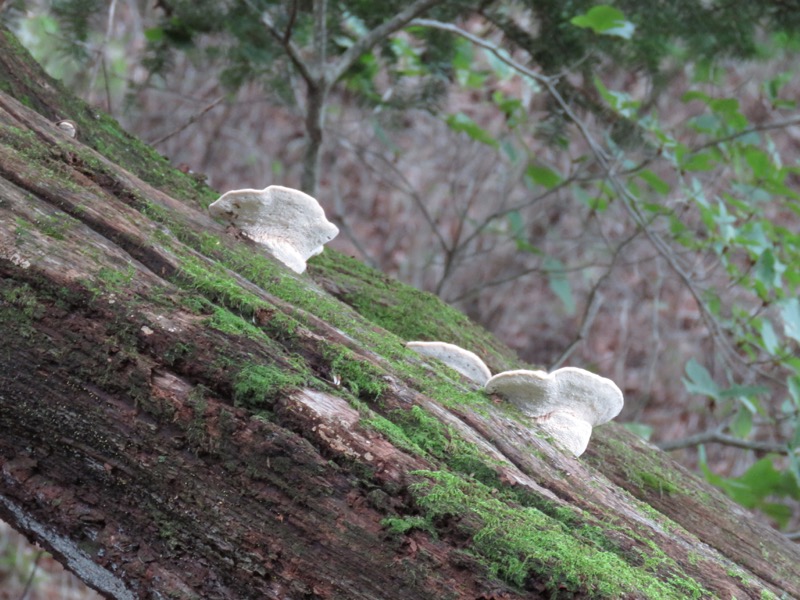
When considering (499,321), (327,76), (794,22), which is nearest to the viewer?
(794,22)

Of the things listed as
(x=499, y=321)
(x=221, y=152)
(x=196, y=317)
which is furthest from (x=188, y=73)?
(x=196, y=317)

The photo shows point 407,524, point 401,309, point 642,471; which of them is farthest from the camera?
point 401,309

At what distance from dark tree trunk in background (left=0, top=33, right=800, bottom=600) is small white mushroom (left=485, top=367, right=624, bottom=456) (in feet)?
0.42

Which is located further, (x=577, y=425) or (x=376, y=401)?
(x=577, y=425)

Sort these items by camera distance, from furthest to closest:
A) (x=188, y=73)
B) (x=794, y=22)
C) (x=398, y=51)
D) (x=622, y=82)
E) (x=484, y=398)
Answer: (x=622, y=82)
(x=188, y=73)
(x=398, y=51)
(x=794, y=22)
(x=484, y=398)

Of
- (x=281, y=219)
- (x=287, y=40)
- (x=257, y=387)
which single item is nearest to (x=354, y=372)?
(x=257, y=387)

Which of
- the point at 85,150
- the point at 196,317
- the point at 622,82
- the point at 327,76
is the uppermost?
Result: the point at 622,82

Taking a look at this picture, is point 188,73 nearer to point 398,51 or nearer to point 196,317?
point 398,51

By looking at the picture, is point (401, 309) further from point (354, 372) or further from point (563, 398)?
point (354, 372)

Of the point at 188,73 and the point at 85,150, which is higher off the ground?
the point at 188,73

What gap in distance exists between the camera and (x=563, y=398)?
7.43 feet

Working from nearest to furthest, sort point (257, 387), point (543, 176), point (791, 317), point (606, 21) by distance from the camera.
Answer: point (257, 387), point (606, 21), point (791, 317), point (543, 176)

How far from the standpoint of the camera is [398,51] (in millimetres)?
4625

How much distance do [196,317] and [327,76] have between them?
7.89 ft
